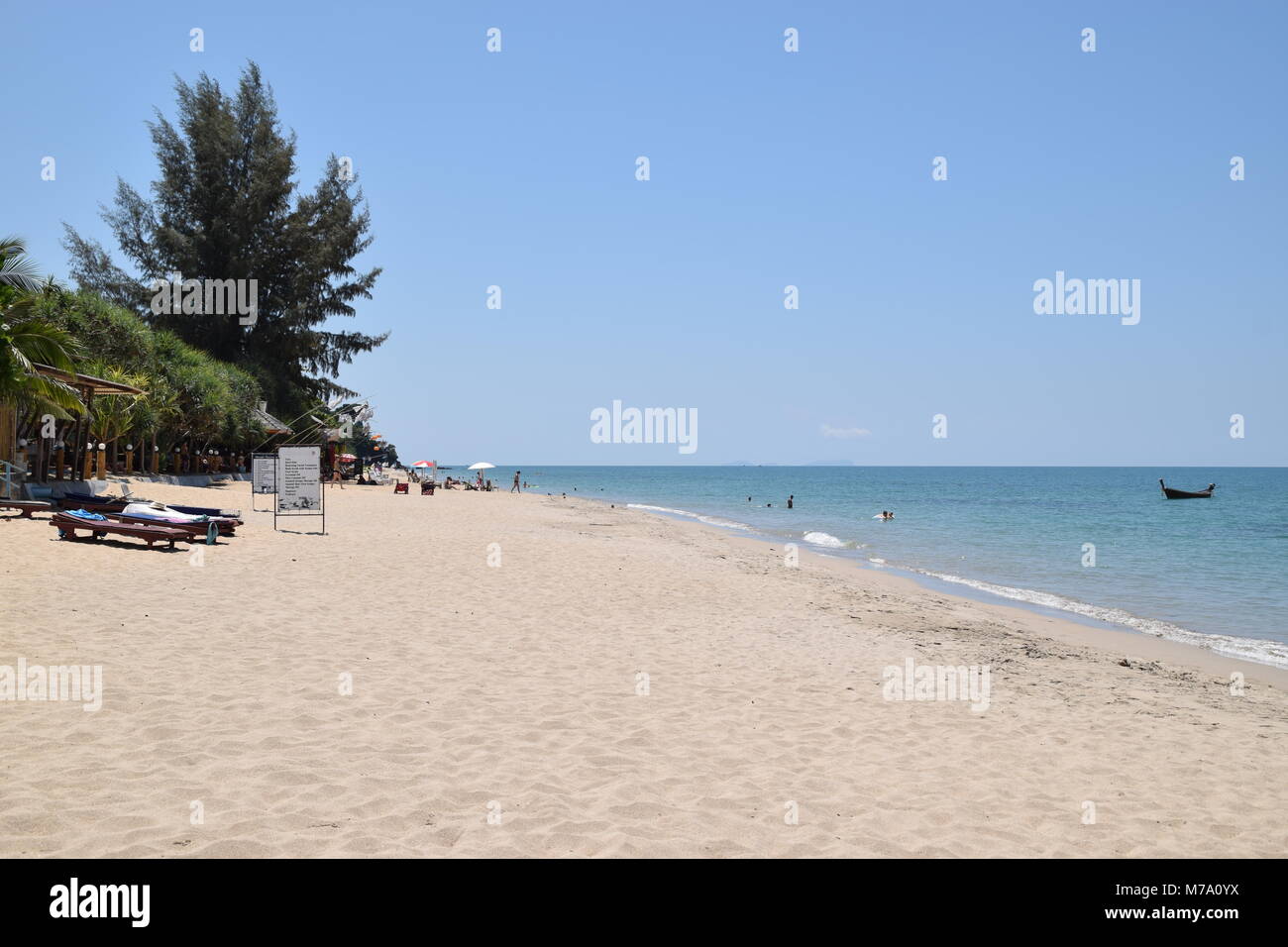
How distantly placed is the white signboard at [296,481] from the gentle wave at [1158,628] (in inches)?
622

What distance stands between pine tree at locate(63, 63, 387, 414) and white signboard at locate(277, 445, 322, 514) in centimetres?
2547

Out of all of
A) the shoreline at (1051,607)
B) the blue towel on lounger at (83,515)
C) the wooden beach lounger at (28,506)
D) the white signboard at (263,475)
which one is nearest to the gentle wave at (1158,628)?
the shoreline at (1051,607)

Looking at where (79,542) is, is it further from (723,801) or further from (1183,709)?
(1183,709)

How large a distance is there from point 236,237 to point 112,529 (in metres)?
34.1

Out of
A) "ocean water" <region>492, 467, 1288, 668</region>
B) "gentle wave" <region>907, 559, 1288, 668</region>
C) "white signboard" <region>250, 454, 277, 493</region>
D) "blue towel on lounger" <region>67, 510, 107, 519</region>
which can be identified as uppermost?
"white signboard" <region>250, 454, 277, 493</region>

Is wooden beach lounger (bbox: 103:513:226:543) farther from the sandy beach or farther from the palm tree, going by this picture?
the palm tree

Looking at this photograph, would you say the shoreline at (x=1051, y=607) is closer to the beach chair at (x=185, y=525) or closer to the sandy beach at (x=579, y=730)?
the sandy beach at (x=579, y=730)

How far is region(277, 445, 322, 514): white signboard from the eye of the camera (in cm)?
1969

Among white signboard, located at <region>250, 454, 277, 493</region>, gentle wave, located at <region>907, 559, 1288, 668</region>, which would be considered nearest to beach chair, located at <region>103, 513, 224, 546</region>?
white signboard, located at <region>250, 454, 277, 493</region>

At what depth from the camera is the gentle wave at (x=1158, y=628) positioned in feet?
37.5

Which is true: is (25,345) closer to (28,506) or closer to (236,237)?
(28,506)

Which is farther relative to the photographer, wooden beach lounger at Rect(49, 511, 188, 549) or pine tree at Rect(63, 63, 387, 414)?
pine tree at Rect(63, 63, 387, 414)

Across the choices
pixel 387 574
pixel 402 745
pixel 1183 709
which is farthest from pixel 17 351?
pixel 1183 709

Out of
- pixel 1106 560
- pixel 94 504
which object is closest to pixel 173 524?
pixel 94 504
